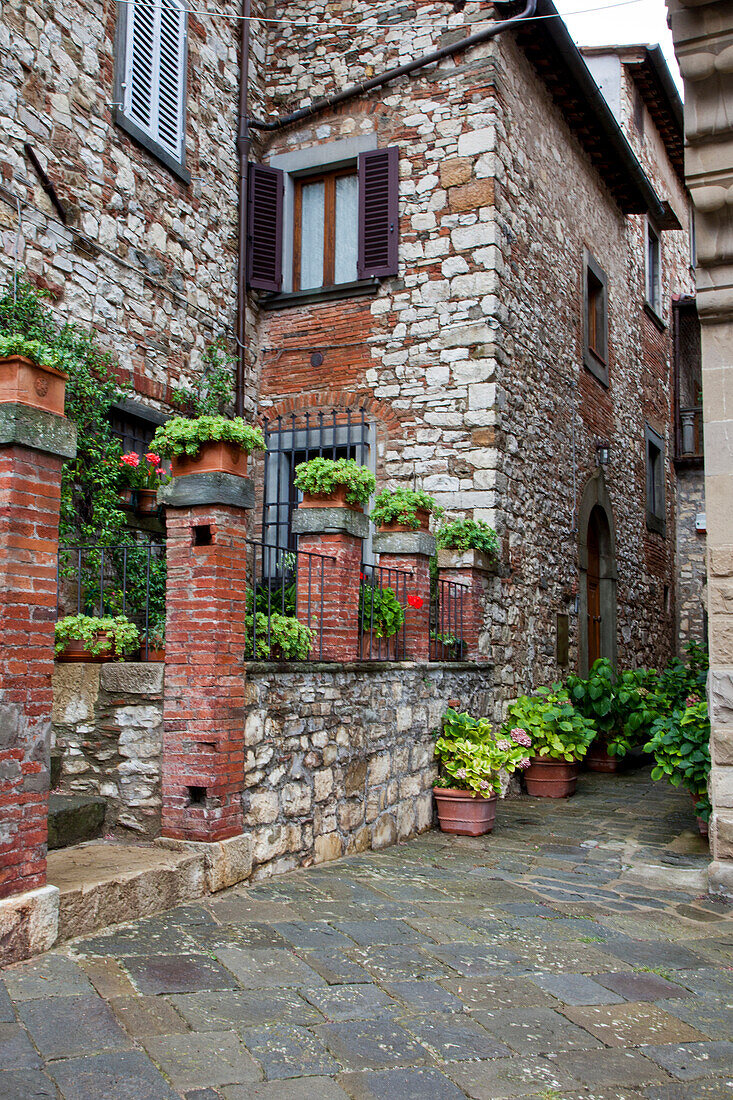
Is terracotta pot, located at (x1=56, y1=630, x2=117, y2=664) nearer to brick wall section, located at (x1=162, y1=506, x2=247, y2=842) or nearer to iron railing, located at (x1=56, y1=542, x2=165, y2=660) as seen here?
brick wall section, located at (x1=162, y1=506, x2=247, y2=842)

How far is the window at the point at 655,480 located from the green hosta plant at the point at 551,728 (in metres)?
6.41

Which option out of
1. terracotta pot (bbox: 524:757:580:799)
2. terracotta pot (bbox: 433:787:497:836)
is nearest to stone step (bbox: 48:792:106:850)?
terracotta pot (bbox: 433:787:497:836)

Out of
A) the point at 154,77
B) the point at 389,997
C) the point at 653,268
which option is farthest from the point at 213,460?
the point at 653,268

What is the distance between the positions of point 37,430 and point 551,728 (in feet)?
18.3

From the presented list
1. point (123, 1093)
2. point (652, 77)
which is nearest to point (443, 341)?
point (123, 1093)

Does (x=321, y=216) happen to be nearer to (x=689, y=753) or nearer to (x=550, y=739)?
(x=550, y=739)

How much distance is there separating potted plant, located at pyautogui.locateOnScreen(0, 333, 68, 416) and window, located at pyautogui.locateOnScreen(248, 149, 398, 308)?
559 centimetres

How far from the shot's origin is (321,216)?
920 centimetres

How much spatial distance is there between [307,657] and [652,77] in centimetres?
1189

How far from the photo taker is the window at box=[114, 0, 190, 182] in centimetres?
718

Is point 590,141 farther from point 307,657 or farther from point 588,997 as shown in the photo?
point 588,997

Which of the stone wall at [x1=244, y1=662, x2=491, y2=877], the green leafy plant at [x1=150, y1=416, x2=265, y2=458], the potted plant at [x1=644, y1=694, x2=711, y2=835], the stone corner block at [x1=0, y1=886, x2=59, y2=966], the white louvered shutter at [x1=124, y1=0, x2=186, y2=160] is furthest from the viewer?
the white louvered shutter at [x1=124, y1=0, x2=186, y2=160]

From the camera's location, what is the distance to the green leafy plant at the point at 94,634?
15.6 ft

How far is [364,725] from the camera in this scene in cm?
552
